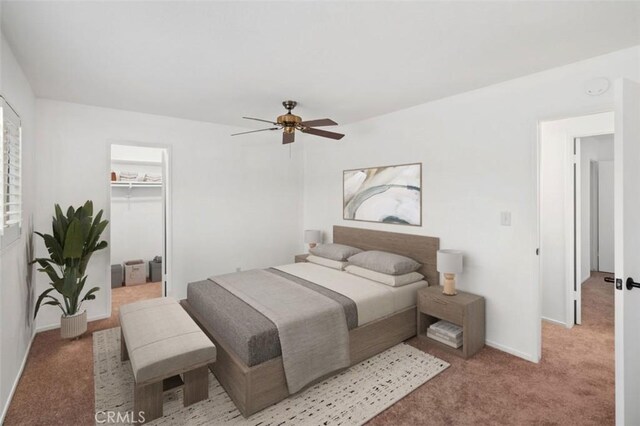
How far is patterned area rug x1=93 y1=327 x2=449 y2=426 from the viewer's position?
6.82 ft

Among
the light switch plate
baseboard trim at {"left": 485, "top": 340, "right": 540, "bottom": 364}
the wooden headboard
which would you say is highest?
the light switch plate

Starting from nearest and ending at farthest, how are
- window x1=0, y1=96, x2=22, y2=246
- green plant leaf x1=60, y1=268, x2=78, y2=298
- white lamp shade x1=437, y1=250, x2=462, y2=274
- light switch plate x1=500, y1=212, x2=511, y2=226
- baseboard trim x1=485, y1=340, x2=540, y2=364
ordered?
window x1=0, y1=96, x2=22, y2=246
baseboard trim x1=485, y1=340, x2=540, y2=364
light switch plate x1=500, y1=212, x2=511, y2=226
white lamp shade x1=437, y1=250, x2=462, y2=274
green plant leaf x1=60, y1=268, x2=78, y2=298

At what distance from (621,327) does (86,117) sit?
5134 mm

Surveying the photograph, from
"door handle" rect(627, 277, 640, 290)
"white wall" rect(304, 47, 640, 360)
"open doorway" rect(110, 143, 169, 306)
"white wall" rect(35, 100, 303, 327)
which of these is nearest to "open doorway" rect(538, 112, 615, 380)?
"white wall" rect(304, 47, 640, 360)

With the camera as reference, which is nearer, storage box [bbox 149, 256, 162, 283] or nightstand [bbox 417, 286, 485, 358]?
nightstand [bbox 417, 286, 485, 358]

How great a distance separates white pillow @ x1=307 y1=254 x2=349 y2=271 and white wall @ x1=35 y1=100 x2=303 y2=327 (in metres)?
1.10

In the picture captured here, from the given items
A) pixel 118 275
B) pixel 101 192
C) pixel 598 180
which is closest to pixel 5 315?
pixel 101 192

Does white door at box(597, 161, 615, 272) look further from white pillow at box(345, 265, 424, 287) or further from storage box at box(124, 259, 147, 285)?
storage box at box(124, 259, 147, 285)

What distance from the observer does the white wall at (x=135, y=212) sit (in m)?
5.41

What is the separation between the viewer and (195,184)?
14.5ft

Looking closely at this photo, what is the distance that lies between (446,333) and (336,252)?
64.4 inches

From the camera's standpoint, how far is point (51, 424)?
203 cm

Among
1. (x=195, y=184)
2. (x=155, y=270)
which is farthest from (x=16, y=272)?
(x=155, y=270)

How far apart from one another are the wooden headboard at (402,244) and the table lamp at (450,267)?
37 centimetres
